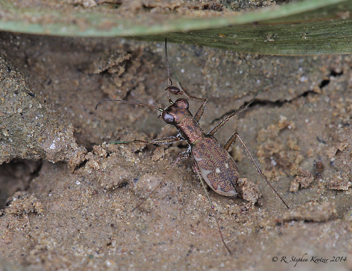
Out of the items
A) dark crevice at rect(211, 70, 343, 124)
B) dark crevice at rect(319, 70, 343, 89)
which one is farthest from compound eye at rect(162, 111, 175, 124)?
dark crevice at rect(319, 70, 343, 89)

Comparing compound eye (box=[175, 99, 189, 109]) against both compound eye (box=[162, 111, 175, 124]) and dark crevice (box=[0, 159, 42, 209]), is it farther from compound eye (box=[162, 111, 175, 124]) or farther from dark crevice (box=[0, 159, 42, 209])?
dark crevice (box=[0, 159, 42, 209])

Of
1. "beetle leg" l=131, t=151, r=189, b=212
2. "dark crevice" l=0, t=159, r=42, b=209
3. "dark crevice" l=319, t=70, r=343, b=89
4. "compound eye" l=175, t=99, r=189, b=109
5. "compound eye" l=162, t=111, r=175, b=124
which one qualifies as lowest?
"dark crevice" l=0, t=159, r=42, b=209

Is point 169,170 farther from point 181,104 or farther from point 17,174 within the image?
point 17,174

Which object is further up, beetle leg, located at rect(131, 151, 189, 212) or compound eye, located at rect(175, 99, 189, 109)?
compound eye, located at rect(175, 99, 189, 109)

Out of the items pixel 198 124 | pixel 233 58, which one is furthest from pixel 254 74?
pixel 198 124

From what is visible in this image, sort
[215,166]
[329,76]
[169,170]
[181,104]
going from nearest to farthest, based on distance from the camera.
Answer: [169,170]
[215,166]
[181,104]
[329,76]

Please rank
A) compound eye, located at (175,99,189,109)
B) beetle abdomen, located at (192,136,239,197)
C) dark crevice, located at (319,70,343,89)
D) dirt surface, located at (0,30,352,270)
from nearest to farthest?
1. dirt surface, located at (0,30,352,270)
2. beetle abdomen, located at (192,136,239,197)
3. compound eye, located at (175,99,189,109)
4. dark crevice, located at (319,70,343,89)

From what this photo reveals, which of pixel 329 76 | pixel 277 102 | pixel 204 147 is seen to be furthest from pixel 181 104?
pixel 329 76
